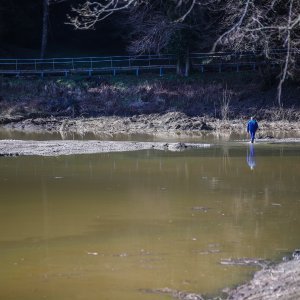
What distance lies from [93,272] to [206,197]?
6.91m

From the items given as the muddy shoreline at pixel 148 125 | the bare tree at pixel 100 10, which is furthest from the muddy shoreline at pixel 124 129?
the bare tree at pixel 100 10

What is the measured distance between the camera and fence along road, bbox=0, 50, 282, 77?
161 ft

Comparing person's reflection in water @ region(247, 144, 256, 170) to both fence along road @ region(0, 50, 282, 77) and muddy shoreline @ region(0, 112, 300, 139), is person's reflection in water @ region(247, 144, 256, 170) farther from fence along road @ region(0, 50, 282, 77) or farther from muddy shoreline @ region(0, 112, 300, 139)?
fence along road @ region(0, 50, 282, 77)

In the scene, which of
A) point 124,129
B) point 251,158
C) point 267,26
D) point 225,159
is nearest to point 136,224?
point 267,26

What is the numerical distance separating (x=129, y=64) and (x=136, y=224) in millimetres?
39347

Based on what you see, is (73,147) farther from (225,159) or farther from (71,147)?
(225,159)

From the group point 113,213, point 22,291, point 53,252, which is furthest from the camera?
point 113,213

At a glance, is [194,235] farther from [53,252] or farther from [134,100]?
[134,100]

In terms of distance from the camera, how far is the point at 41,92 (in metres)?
48.0

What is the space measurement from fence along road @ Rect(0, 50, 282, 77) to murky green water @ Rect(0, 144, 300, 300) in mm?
26320

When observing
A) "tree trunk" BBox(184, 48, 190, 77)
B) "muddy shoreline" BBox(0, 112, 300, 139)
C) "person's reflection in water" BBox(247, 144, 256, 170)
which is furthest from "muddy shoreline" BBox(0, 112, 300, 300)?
"tree trunk" BBox(184, 48, 190, 77)

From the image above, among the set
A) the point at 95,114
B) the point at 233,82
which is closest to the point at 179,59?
the point at 233,82

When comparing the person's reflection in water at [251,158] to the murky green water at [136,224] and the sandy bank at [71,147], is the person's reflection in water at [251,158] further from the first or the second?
the sandy bank at [71,147]

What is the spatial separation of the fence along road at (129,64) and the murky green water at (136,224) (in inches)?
1036
